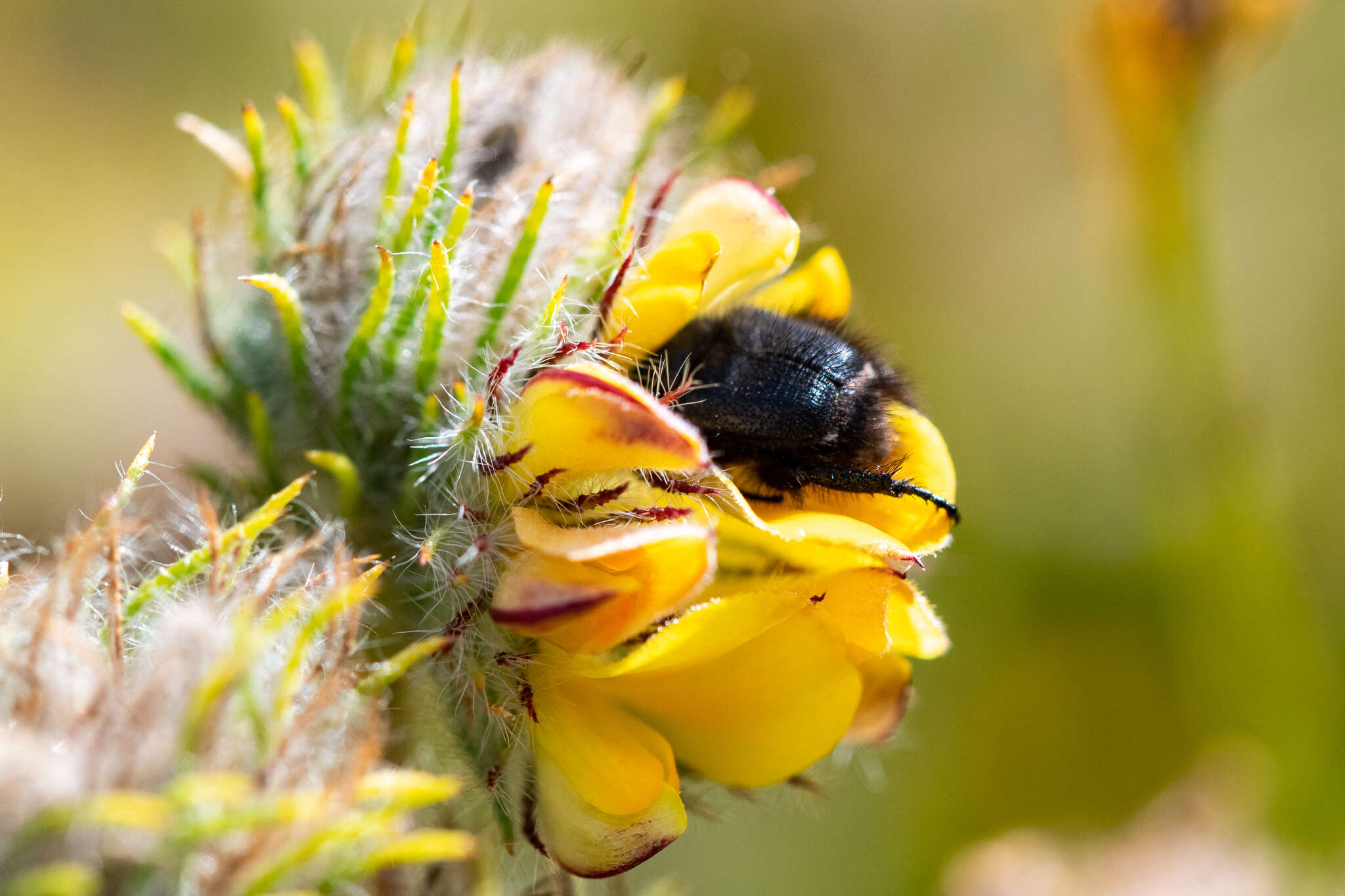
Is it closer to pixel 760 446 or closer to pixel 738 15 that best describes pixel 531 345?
pixel 760 446

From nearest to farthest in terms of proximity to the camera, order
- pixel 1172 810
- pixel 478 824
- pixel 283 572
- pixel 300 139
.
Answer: pixel 283 572 < pixel 478 824 < pixel 300 139 < pixel 1172 810

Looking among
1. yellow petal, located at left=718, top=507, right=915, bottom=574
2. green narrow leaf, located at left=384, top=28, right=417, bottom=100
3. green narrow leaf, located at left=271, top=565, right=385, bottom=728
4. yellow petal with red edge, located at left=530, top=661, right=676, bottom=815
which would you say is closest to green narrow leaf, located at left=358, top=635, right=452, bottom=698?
green narrow leaf, located at left=271, top=565, right=385, bottom=728

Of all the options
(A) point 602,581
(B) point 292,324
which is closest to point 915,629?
(A) point 602,581

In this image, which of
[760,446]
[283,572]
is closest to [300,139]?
[283,572]

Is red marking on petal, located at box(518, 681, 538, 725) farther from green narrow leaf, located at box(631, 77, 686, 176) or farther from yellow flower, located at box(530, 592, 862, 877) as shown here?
green narrow leaf, located at box(631, 77, 686, 176)

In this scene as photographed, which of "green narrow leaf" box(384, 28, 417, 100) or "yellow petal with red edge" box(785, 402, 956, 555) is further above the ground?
"green narrow leaf" box(384, 28, 417, 100)

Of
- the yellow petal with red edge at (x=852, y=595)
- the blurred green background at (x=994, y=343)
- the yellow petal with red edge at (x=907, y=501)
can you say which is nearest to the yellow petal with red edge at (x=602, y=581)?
the yellow petal with red edge at (x=852, y=595)

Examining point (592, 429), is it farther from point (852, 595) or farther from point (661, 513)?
point (852, 595)

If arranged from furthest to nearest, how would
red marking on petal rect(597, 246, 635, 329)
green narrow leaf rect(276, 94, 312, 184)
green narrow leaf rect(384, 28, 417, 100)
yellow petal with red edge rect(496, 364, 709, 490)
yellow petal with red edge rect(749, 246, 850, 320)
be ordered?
green narrow leaf rect(384, 28, 417, 100)
green narrow leaf rect(276, 94, 312, 184)
yellow petal with red edge rect(749, 246, 850, 320)
red marking on petal rect(597, 246, 635, 329)
yellow petal with red edge rect(496, 364, 709, 490)
